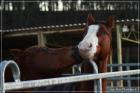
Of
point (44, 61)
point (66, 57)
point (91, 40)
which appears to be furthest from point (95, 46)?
point (44, 61)

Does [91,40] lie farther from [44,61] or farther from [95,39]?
[44,61]

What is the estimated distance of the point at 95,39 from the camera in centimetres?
393

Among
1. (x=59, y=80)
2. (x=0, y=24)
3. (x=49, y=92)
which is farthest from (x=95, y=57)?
(x=0, y=24)

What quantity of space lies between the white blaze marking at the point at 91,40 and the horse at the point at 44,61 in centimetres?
7

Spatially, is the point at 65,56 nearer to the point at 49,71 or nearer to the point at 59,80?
the point at 49,71

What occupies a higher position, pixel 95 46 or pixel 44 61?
pixel 95 46

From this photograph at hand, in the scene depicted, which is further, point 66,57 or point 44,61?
point 44,61

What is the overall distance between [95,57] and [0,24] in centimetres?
1314

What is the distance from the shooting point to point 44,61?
387cm

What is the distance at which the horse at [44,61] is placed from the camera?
3.73m

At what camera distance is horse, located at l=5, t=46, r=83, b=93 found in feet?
Result: 12.2

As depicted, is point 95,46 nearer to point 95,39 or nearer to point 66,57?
point 95,39

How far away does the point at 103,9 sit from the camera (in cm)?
1753

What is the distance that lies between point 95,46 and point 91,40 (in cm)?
7
